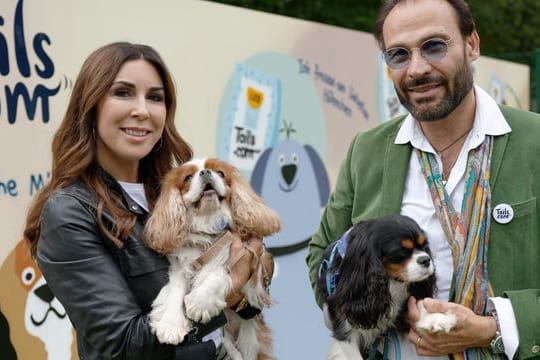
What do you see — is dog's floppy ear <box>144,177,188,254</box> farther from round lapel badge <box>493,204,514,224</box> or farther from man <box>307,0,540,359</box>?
round lapel badge <box>493,204,514,224</box>

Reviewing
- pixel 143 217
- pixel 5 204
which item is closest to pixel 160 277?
pixel 143 217

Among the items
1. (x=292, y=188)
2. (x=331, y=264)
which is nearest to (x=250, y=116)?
(x=292, y=188)

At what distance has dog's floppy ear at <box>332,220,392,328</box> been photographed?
326cm

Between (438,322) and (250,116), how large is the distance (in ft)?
14.1

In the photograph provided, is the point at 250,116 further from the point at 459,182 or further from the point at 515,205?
the point at 515,205

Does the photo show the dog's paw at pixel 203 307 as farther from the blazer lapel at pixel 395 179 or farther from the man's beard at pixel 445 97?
the man's beard at pixel 445 97

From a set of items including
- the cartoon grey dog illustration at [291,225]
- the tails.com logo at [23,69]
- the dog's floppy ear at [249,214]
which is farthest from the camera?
the cartoon grey dog illustration at [291,225]

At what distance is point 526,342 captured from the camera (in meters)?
3.00

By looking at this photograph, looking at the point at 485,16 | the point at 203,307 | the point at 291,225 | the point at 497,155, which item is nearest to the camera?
the point at 497,155

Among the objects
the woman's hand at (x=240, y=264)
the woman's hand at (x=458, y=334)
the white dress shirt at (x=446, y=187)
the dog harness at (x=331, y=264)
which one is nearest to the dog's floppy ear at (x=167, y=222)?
the woman's hand at (x=240, y=264)

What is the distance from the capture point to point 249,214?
3.62 metres

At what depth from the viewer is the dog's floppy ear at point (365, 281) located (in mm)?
3264

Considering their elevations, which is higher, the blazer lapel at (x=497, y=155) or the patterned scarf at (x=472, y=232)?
the blazer lapel at (x=497, y=155)

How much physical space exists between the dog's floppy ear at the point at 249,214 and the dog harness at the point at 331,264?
1.08ft
